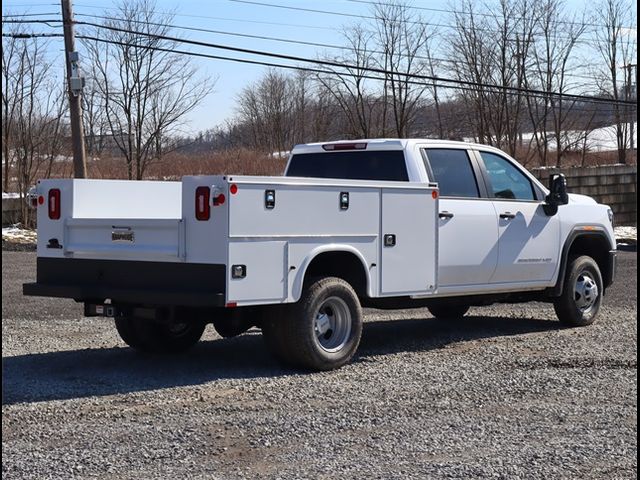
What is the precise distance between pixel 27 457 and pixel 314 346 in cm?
313

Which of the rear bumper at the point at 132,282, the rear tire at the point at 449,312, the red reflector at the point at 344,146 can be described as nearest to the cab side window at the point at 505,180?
the red reflector at the point at 344,146

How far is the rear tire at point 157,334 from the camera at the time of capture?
9.45 metres

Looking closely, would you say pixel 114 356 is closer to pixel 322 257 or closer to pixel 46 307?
pixel 322 257

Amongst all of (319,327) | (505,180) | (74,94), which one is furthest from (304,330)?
(74,94)

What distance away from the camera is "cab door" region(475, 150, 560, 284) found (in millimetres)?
10445

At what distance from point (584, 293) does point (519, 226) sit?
1509 millimetres

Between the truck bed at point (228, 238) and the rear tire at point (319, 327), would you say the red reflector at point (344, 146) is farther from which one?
the rear tire at point (319, 327)

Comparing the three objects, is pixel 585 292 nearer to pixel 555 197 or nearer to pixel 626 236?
pixel 555 197

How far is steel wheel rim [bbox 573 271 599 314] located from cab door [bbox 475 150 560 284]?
2.00 feet

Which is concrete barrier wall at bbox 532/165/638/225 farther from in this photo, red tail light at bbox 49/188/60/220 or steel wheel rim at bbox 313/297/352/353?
red tail light at bbox 49/188/60/220

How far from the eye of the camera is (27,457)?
574 cm

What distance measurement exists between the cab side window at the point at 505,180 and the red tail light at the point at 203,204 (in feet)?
12.2

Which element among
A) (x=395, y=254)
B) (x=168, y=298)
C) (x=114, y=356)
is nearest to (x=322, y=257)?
(x=395, y=254)

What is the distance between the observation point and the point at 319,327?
28.2 feet
